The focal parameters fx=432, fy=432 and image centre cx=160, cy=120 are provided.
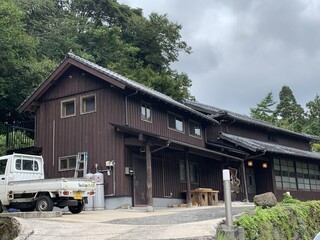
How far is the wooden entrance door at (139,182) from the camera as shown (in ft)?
57.2

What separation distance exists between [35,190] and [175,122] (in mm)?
9329

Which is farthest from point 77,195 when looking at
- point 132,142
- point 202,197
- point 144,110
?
point 202,197

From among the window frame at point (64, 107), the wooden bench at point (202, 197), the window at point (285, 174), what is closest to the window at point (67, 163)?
the window frame at point (64, 107)

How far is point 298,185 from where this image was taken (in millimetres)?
26688

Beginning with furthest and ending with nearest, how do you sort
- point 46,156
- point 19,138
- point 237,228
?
point 19,138
point 46,156
point 237,228

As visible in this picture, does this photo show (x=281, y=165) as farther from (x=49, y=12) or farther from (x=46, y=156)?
(x=49, y=12)

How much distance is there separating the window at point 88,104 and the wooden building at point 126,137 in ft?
0.14

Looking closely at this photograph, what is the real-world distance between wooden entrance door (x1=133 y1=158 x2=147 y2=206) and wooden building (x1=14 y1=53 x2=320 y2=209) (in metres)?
0.04

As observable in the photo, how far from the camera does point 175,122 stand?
827 inches

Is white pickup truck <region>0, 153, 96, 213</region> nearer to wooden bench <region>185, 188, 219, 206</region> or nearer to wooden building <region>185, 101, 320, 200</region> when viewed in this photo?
wooden bench <region>185, 188, 219, 206</region>

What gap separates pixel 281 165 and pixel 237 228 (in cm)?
1914

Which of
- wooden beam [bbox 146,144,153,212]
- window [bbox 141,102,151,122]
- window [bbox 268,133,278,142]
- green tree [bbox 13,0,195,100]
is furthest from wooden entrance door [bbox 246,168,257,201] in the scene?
wooden beam [bbox 146,144,153,212]

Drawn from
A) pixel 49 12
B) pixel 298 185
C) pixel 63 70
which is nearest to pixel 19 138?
pixel 63 70

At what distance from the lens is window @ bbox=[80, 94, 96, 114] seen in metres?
18.4
